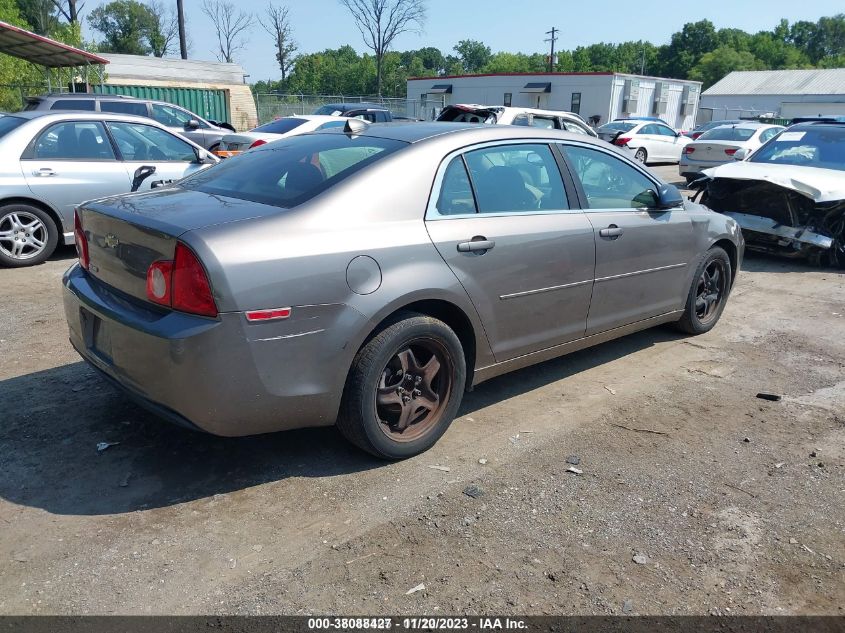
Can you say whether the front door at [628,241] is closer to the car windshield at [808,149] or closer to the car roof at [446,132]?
the car roof at [446,132]

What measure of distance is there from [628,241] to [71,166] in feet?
20.1

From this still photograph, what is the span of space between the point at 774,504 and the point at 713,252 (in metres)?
2.67

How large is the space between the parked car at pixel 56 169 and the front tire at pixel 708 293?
5092 millimetres

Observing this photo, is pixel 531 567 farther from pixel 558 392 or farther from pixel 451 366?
pixel 558 392

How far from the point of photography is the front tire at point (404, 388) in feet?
10.9

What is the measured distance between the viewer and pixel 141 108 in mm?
15516

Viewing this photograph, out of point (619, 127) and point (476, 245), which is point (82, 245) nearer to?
point (476, 245)

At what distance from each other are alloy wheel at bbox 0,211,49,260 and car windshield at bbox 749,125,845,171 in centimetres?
896

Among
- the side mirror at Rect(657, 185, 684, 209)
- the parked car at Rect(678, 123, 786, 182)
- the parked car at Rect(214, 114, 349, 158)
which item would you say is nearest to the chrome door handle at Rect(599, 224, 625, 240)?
the side mirror at Rect(657, 185, 684, 209)

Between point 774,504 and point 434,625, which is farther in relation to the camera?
point 774,504

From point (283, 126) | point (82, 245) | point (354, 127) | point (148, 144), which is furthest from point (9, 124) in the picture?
point (283, 126)

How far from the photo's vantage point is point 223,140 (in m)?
13.1

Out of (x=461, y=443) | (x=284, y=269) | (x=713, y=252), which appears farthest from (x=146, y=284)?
(x=713, y=252)

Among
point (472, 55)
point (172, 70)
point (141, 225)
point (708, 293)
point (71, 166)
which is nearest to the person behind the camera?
point (141, 225)
